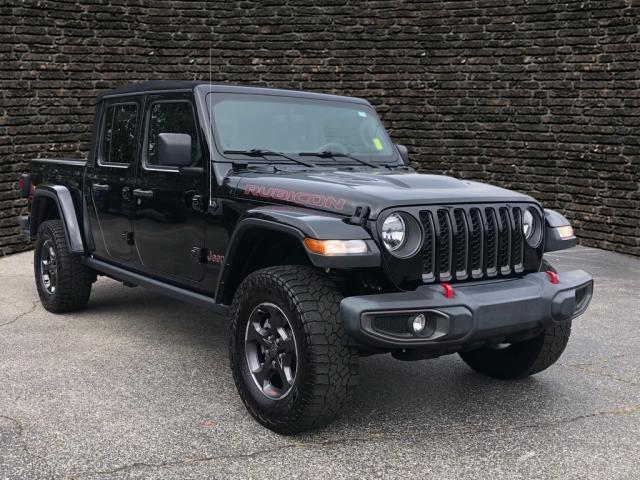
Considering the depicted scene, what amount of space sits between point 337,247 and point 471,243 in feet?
2.50

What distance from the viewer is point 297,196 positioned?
3.82 metres

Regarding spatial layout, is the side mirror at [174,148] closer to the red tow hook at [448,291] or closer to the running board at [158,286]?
the running board at [158,286]

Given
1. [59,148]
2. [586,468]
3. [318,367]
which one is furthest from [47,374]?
[59,148]

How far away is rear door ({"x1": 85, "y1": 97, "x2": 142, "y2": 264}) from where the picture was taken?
5.22 meters

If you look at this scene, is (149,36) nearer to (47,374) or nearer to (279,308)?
(47,374)

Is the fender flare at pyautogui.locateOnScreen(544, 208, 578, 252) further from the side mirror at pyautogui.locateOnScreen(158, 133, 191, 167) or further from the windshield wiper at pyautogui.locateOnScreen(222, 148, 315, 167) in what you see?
the side mirror at pyautogui.locateOnScreen(158, 133, 191, 167)

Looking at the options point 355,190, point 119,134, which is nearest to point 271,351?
point 355,190

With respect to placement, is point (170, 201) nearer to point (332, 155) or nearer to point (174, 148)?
point (174, 148)

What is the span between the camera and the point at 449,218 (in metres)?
3.60

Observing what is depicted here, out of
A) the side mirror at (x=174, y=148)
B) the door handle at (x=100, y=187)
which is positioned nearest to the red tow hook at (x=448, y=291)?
the side mirror at (x=174, y=148)

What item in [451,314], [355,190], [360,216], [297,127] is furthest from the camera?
[297,127]

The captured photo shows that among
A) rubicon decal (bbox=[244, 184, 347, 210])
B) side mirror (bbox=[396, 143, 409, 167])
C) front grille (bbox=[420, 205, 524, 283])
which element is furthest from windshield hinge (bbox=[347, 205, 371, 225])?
side mirror (bbox=[396, 143, 409, 167])

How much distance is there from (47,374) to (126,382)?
553 mm

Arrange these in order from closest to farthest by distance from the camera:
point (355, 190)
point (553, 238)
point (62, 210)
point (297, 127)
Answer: point (355, 190)
point (553, 238)
point (297, 127)
point (62, 210)
